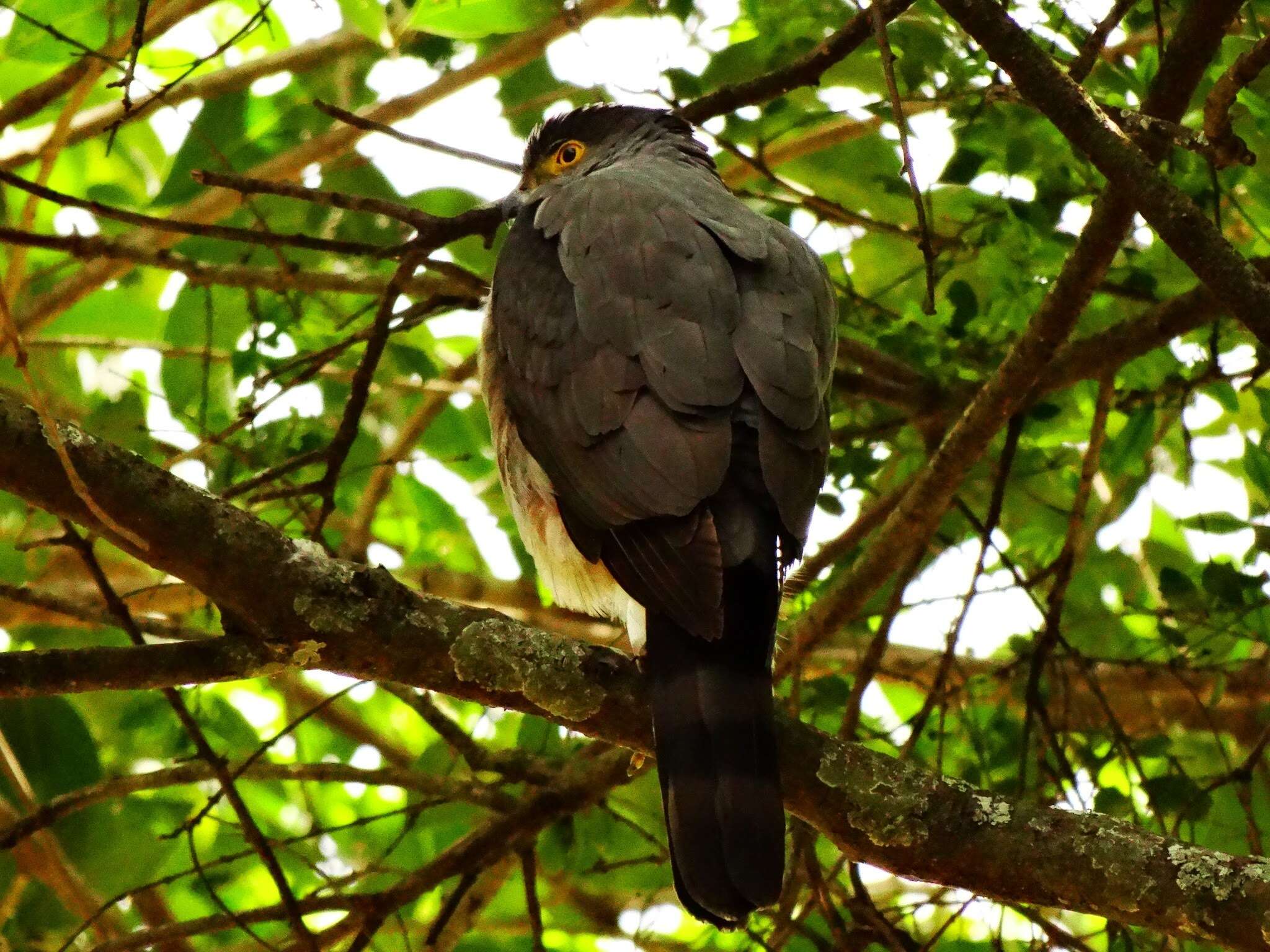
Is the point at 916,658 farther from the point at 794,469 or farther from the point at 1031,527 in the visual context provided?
the point at 794,469

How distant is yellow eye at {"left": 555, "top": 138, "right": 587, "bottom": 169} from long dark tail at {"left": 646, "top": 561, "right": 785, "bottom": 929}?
2190mm

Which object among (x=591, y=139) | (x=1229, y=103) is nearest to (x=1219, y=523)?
(x=1229, y=103)

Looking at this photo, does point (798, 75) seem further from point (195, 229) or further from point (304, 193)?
point (195, 229)

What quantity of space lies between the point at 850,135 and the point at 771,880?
3.07 metres

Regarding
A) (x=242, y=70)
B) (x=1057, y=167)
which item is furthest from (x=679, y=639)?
(x=242, y=70)

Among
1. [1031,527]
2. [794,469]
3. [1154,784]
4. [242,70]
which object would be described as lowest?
[1154,784]

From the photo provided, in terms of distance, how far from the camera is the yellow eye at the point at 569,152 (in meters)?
4.53

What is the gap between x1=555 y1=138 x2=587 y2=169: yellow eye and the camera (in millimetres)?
4531

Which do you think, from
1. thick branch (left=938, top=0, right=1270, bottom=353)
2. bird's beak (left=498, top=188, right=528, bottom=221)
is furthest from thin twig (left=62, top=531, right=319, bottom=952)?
thick branch (left=938, top=0, right=1270, bottom=353)

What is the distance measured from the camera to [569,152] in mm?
4535

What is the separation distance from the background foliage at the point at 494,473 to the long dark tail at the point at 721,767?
1012 millimetres

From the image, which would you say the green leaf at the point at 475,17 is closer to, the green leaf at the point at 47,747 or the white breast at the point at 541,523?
the white breast at the point at 541,523

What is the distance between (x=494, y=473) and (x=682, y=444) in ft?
9.27

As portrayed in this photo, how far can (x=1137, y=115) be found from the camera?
2756mm
